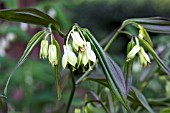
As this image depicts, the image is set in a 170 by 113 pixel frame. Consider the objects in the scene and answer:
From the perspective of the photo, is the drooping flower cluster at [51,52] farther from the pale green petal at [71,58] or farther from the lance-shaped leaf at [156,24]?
the lance-shaped leaf at [156,24]

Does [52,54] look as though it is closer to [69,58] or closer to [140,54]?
[69,58]

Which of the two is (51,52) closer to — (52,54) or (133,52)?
(52,54)

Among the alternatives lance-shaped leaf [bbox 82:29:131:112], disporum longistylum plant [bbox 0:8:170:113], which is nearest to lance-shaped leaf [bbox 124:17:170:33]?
disporum longistylum plant [bbox 0:8:170:113]

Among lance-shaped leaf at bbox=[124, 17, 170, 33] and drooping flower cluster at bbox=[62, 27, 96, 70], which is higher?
lance-shaped leaf at bbox=[124, 17, 170, 33]

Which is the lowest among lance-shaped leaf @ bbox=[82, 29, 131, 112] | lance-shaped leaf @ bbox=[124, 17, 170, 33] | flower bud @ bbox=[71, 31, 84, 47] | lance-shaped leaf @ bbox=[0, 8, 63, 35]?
lance-shaped leaf @ bbox=[82, 29, 131, 112]

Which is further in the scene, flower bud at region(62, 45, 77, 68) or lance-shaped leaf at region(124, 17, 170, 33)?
lance-shaped leaf at region(124, 17, 170, 33)

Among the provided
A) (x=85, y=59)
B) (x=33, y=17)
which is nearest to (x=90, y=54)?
(x=85, y=59)

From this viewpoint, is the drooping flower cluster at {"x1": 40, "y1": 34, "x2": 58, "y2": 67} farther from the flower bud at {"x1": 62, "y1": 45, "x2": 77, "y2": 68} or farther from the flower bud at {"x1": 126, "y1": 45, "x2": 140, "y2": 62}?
the flower bud at {"x1": 126, "y1": 45, "x2": 140, "y2": 62}

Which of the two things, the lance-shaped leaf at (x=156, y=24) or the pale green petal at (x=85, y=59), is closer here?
the pale green petal at (x=85, y=59)

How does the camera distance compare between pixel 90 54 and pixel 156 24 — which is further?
pixel 156 24

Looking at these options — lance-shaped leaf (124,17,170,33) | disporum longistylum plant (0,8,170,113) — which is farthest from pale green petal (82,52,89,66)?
lance-shaped leaf (124,17,170,33)

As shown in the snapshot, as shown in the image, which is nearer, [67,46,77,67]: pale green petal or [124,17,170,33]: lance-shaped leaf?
[67,46,77,67]: pale green petal

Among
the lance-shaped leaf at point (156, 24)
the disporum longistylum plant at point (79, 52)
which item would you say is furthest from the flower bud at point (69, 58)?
the lance-shaped leaf at point (156, 24)

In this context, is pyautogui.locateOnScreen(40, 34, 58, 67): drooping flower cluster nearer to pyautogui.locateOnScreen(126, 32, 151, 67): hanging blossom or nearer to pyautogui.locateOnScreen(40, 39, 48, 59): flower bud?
pyautogui.locateOnScreen(40, 39, 48, 59): flower bud
